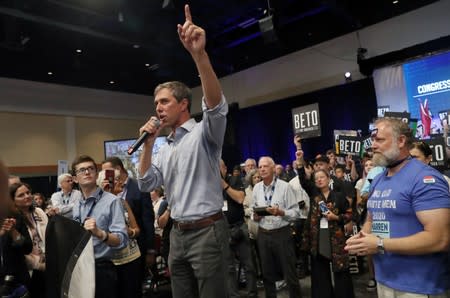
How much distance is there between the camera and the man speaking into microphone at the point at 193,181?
5.26 ft

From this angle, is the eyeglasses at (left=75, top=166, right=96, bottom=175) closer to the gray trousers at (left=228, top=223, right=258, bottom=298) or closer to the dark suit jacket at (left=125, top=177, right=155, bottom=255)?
the dark suit jacket at (left=125, top=177, right=155, bottom=255)

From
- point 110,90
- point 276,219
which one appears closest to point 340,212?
point 276,219

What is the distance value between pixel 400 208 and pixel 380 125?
0.51 m

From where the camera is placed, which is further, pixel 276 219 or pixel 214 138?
pixel 276 219

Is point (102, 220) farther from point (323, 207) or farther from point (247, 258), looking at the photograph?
point (247, 258)

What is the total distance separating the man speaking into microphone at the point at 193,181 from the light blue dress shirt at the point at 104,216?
86 cm

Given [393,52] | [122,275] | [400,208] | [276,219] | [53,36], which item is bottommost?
[122,275]

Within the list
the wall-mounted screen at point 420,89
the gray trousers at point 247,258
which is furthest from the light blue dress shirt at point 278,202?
the wall-mounted screen at point 420,89

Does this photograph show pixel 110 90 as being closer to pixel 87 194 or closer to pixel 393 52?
pixel 393 52

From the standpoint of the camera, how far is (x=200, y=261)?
1609mm

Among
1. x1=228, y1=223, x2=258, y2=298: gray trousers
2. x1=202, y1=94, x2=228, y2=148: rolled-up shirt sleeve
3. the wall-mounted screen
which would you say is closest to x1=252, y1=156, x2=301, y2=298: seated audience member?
x1=228, y1=223, x2=258, y2=298: gray trousers

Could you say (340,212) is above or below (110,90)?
below

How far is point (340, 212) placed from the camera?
3604 mm

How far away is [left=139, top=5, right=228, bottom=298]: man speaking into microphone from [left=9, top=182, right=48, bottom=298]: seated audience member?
1457mm
